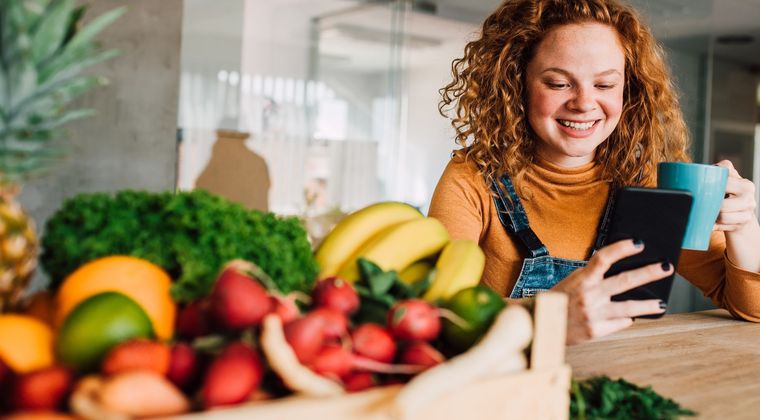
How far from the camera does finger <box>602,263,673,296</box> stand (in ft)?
3.56

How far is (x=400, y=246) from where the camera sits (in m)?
0.96

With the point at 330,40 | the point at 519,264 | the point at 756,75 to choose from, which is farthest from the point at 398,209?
the point at 756,75

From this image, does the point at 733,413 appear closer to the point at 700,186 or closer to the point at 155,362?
the point at 700,186

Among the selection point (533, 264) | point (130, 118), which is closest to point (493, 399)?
point (533, 264)

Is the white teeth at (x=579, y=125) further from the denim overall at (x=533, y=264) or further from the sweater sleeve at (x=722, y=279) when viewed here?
the sweater sleeve at (x=722, y=279)

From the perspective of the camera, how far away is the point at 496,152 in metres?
1.91

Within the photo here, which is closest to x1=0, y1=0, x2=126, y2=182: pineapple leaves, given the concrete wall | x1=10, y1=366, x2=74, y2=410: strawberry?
x1=10, y1=366, x2=74, y2=410: strawberry

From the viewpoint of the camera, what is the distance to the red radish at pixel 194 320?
2.21 feet

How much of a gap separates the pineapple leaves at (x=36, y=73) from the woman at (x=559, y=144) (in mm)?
1166

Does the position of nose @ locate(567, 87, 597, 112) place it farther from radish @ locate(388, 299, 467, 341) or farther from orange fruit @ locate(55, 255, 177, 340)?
orange fruit @ locate(55, 255, 177, 340)

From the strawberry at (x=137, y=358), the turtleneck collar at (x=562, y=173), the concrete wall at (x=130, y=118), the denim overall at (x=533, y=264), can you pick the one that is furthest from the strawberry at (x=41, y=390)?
the concrete wall at (x=130, y=118)

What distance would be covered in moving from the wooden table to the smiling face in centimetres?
50

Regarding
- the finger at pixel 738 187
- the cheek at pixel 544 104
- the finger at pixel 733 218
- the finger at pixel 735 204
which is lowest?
the finger at pixel 733 218

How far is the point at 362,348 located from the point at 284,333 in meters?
0.09
